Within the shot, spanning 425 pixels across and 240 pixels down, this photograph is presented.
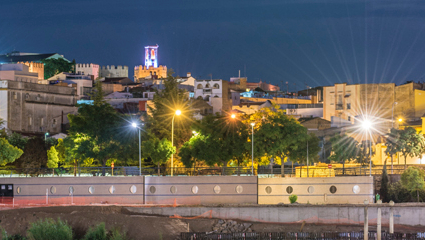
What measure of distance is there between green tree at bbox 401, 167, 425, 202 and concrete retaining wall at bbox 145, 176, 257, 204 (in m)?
Answer: 13.6

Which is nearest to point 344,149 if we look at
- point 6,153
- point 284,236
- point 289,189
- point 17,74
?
point 289,189

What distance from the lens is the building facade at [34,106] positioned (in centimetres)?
7406

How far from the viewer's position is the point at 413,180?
4712cm

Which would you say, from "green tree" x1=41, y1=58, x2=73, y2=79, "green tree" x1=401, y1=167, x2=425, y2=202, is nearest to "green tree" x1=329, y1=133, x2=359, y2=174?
"green tree" x1=401, y1=167, x2=425, y2=202

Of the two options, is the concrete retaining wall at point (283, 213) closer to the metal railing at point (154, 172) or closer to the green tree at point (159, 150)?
the metal railing at point (154, 172)

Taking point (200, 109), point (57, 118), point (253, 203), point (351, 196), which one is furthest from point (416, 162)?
point (57, 118)

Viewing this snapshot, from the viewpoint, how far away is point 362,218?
131 feet

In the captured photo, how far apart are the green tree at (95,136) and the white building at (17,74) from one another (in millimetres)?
39412

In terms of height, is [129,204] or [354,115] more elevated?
[354,115]

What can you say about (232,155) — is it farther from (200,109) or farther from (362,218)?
(200,109)

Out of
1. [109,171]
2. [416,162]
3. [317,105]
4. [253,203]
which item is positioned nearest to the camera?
[253,203]

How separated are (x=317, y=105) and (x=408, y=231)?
184 feet

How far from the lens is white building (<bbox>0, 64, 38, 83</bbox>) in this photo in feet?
284

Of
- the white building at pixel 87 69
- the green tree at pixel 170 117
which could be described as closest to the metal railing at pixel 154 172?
the green tree at pixel 170 117
